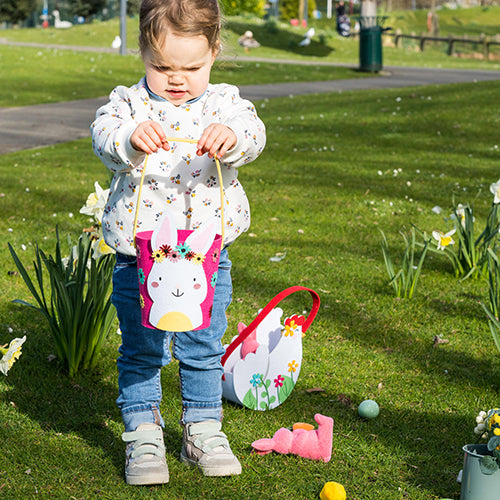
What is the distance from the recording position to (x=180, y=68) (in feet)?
6.98

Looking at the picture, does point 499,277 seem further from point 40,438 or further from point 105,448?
point 40,438

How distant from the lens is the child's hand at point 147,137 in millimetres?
1972

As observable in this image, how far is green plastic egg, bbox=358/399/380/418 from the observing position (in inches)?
107

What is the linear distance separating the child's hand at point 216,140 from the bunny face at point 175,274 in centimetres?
21

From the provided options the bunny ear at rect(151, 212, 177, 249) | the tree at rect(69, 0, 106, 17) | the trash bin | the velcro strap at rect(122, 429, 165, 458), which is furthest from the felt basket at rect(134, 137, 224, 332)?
the tree at rect(69, 0, 106, 17)

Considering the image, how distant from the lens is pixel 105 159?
7.14ft

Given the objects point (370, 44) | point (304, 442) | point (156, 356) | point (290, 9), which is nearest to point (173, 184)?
point (156, 356)

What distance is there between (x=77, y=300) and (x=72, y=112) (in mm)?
8891

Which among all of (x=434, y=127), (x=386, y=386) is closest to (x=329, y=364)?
(x=386, y=386)

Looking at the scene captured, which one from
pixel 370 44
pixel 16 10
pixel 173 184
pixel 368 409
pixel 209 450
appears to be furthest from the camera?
pixel 16 10

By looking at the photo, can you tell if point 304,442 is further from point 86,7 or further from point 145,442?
point 86,7

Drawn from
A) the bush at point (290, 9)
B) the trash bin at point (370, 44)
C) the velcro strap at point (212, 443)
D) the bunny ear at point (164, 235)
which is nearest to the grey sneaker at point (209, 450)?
the velcro strap at point (212, 443)

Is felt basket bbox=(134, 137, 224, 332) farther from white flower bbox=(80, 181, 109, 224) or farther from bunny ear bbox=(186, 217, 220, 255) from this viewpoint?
white flower bbox=(80, 181, 109, 224)

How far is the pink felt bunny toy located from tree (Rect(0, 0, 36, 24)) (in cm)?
4742
